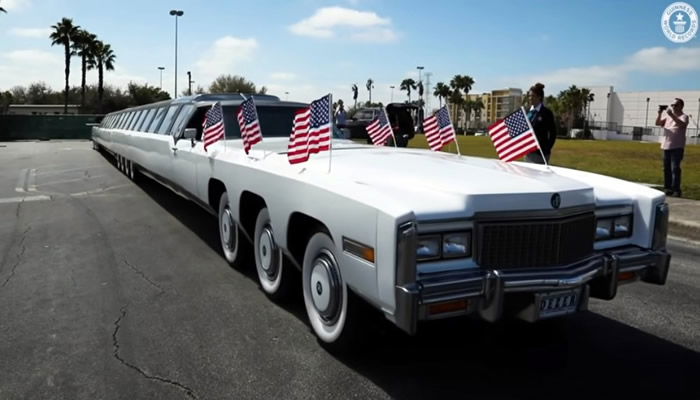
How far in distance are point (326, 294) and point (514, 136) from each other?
239cm

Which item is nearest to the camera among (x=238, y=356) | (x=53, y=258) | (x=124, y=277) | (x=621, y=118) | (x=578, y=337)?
(x=238, y=356)

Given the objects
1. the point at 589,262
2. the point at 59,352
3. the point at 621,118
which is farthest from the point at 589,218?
the point at 621,118

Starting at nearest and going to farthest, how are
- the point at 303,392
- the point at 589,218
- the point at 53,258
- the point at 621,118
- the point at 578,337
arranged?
the point at 303,392 < the point at 589,218 < the point at 578,337 < the point at 53,258 < the point at 621,118

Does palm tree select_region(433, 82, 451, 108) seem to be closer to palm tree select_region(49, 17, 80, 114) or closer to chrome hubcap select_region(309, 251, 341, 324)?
palm tree select_region(49, 17, 80, 114)

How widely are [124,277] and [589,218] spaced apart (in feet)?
13.3

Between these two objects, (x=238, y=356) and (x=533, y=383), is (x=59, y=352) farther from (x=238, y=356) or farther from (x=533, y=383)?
(x=533, y=383)

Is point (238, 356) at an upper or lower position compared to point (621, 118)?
lower

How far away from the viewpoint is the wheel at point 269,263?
14.1 ft

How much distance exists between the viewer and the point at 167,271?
5.43m

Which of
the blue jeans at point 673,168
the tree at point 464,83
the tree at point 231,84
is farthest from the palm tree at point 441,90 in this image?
the blue jeans at point 673,168

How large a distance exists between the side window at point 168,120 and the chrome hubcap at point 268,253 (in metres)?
4.27

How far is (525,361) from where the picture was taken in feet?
11.4

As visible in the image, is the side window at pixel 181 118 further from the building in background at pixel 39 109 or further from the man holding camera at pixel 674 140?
the building in background at pixel 39 109

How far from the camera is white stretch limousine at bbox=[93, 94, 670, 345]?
9.09 feet
